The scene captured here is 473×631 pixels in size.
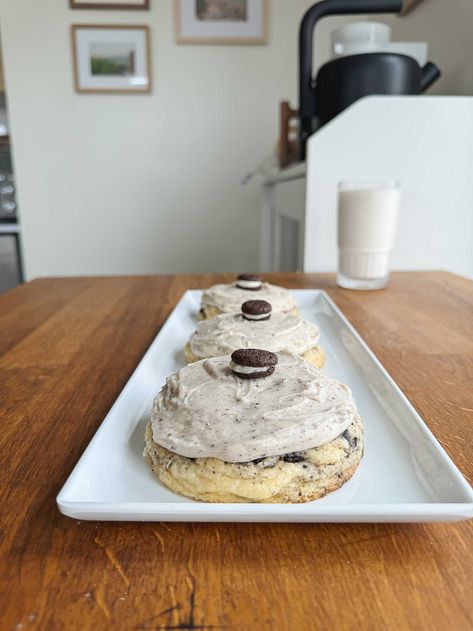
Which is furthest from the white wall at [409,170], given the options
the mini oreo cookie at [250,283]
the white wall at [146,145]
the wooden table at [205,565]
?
the white wall at [146,145]

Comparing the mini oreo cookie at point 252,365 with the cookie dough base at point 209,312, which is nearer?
the mini oreo cookie at point 252,365

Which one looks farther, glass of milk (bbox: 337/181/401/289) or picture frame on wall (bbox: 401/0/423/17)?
picture frame on wall (bbox: 401/0/423/17)

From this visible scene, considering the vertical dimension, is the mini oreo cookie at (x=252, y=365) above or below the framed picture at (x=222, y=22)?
below

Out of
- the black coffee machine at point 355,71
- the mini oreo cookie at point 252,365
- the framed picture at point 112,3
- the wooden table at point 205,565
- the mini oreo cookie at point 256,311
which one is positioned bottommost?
the wooden table at point 205,565

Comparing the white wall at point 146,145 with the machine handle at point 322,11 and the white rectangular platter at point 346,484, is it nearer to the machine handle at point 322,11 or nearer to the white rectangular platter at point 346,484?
the machine handle at point 322,11

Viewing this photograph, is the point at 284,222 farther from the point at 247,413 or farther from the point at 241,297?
the point at 247,413

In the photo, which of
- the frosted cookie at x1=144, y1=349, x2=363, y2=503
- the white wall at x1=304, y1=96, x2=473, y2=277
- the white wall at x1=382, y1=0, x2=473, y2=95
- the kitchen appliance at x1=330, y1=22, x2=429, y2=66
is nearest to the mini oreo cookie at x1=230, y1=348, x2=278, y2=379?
the frosted cookie at x1=144, y1=349, x2=363, y2=503

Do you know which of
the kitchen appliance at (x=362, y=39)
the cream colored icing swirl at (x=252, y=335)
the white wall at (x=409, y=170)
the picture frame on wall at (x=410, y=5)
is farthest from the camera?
the picture frame on wall at (x=410, y=5)

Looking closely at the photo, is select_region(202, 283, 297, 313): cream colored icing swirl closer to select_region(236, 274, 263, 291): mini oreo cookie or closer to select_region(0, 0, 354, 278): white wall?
select_region(236, 274, 263, 291): mini oreo cookie
